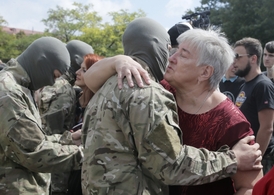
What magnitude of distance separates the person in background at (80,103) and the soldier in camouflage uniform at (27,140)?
564mm

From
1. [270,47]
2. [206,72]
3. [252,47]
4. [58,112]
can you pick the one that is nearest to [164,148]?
[206,72]

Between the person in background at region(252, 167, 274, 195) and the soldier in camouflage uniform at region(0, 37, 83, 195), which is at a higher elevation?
the person in background at region(252, 167, 274, 195)

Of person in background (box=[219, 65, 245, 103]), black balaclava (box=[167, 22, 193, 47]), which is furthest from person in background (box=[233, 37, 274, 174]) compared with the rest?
black balaclava (box=[167, 22, 193, 47])

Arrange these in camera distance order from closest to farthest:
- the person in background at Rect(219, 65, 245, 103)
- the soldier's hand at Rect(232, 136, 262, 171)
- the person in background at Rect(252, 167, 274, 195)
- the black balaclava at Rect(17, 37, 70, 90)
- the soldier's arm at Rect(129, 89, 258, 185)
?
1. the person in background at Rect(252, 167, 274, 195)
2. the soldier's arm at Rect(129, 89, 258, 185)
3. the soldier's hand at Rect(232, 136, 262, 171)
4. the black balaclava at Rect(17, 37, 70, 90)
5. the person in background at Rect(219, 65, 245, 103)

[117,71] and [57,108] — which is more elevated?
[117,71]

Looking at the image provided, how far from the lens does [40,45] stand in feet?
10.4

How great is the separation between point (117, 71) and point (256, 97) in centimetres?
303

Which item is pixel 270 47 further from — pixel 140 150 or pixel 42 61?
pixel 140 150

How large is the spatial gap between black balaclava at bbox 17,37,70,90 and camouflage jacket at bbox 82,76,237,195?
4.10ft

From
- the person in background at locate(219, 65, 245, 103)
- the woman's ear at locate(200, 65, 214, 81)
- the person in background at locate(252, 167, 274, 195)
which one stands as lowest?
the person in background at locate(219, 65, 245, 103)

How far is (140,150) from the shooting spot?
6.00 feet

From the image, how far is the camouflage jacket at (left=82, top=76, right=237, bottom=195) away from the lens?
1.80 metres

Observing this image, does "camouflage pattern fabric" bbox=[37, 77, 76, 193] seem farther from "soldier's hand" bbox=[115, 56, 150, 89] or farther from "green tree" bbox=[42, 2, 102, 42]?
"green tree" bbox=[42, 2, 102, 42]

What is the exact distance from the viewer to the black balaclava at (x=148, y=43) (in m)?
2.14
